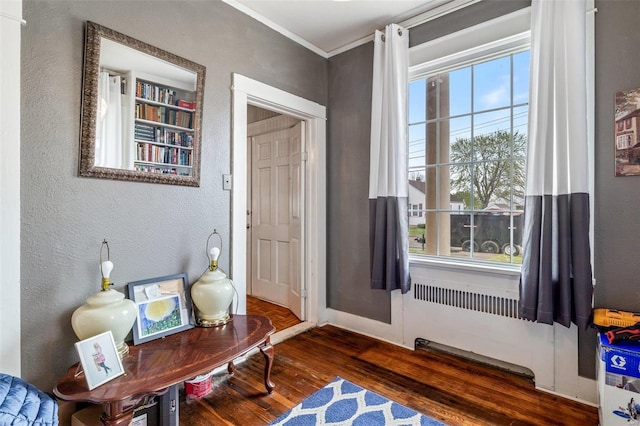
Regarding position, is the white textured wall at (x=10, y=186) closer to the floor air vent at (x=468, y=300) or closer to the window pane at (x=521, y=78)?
the floor air vent at (x=468, y=300)

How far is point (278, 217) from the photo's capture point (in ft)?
12.0

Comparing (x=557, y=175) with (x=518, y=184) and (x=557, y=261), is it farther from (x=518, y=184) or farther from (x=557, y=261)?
(x=557, y=261)

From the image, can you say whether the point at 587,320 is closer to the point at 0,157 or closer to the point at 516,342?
the point at 516,342

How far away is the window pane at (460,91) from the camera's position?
2463mm

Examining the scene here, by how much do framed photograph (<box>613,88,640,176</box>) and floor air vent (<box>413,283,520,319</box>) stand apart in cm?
101

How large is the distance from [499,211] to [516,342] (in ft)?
2.94

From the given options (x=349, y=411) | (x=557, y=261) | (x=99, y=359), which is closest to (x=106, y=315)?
(x=99, y=359)

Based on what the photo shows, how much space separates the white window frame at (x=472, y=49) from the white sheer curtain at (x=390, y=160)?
0.13 m

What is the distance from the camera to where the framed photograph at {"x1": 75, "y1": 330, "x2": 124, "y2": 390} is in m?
1.37

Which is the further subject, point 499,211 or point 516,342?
point 499,211

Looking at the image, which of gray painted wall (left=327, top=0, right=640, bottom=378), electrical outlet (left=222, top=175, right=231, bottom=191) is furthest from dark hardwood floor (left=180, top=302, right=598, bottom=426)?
electrical outlet (left=222, top=175, right=231, bottom=191)

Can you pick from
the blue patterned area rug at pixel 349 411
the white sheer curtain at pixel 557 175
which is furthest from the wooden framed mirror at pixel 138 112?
the white sheer curtain at pixel 557 175

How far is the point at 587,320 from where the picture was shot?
1.79 metres

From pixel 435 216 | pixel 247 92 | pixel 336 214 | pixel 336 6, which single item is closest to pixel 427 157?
pixel 435 216
